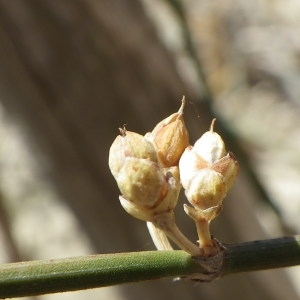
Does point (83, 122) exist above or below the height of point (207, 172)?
below

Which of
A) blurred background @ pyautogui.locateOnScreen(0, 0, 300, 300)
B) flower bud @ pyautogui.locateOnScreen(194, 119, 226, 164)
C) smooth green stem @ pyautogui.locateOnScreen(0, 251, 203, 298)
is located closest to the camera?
smooth green stem @ pyautogui.locateOnScreen(0, 251, 203, 298)

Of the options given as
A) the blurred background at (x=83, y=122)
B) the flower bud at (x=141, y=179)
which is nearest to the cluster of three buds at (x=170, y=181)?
the flower bud at (x=141, y=179)

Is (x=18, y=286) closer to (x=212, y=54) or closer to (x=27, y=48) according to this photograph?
(x=27, y=48)

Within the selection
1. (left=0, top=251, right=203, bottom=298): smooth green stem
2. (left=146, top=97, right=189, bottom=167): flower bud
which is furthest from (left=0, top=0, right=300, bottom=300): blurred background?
(left=0, top=251, right=203, bottom=298): smooth green stem

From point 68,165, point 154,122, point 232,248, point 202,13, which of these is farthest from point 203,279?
→ point 202,13

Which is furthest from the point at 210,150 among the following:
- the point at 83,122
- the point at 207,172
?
the point at 83,122

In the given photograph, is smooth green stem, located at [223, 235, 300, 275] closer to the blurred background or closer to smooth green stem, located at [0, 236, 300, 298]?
smooth green stem, located at [0, 236, 300, 298]

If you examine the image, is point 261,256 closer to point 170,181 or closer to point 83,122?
point 170,181

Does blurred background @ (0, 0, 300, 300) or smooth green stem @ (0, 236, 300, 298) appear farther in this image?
blurred background @ (0, 0, 300, 300)
